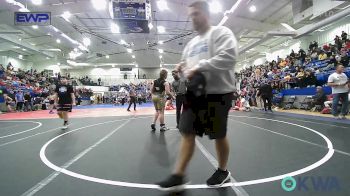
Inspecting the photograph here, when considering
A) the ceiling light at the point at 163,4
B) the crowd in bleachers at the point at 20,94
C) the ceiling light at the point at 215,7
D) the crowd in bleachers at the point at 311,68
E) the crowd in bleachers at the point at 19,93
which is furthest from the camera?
the crowd in bleachers at the point at 19,93

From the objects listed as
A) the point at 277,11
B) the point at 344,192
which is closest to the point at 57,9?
the point at 277,11

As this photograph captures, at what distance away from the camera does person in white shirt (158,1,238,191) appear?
8.08 ft

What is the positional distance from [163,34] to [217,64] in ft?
84.9

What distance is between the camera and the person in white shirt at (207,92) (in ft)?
8.08

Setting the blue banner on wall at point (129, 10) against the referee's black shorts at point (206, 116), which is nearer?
the referee's black shorts at point (206, 116)

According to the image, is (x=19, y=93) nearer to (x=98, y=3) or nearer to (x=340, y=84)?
(x=98, y=3)

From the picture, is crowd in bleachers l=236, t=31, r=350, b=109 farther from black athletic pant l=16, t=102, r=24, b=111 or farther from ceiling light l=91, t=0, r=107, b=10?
black athletic pant l=16, t=102, r=24, b=111

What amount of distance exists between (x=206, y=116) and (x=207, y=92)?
0.24m

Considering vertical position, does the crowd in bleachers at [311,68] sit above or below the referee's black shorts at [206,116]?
above

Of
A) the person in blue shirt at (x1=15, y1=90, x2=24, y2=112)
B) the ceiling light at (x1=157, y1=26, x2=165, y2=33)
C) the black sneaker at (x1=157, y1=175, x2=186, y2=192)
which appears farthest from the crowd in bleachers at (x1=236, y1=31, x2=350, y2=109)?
the person in blue shirt at (x1=15, y1=90, x2=24, y2=112)

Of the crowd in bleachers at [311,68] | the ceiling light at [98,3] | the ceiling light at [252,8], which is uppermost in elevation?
the ceiling light at [252,8]

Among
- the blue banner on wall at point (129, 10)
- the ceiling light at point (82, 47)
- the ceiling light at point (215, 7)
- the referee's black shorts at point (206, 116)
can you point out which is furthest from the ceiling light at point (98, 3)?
the referee's black shorts at point (206, 116)

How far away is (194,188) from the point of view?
2703 millimetres

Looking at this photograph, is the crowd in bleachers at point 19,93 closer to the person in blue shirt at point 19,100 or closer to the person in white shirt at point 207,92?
the person in blue shirt at point 19,100
